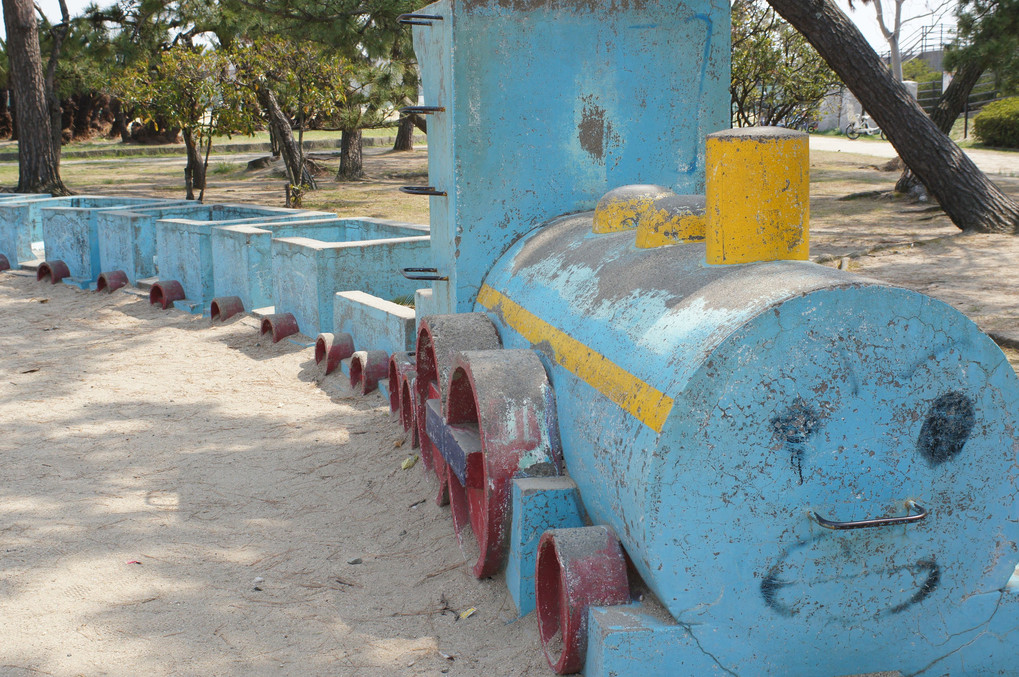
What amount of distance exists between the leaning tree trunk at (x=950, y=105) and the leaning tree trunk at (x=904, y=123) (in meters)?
2.75

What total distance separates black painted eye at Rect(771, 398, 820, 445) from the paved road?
1471cm

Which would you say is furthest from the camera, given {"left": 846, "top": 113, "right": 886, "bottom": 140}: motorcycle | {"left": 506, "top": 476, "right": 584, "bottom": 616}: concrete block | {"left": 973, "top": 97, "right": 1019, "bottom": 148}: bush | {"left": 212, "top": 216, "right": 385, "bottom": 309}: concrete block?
{"left": 846, "top": 113, "right": 886, "bottom": 140}: motorcycle

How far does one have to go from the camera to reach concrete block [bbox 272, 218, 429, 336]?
6.68 m

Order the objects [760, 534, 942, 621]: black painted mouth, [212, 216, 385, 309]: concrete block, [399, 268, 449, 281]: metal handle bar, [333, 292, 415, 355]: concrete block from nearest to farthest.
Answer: [760, 534, 942, 621]: black painted mouth < [399, 268, 449, 281]: metal handle bar < [333, 292, 415, 355]: concrete block < [212, 216, 385, 309]: concrete block

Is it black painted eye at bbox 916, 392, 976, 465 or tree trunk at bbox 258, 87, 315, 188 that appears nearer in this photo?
black painted eye at bbox 916, 392, 976, 465

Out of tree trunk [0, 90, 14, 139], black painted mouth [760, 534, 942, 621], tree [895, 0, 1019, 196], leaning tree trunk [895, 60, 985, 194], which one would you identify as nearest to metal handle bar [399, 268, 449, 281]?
black painted mouth [760, 534, 942, 621]

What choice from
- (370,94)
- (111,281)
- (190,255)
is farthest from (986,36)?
(111,281)

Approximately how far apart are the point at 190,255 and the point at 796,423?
23.3 feet

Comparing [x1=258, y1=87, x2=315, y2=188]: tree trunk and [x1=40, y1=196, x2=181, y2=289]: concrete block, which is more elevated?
[x1=258, y1=87, x2=315, y2=188]: tree trunk

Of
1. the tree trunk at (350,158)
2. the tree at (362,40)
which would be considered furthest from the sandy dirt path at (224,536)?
the tree trunk at (350,158)

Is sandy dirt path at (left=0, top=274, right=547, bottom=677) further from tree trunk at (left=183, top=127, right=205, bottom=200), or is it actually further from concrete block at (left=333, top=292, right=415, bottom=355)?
tree trunk at (left=183, top=127, right=205, bottom=200)

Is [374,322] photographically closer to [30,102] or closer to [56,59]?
[30,102]

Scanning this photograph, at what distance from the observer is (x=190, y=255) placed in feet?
27.4

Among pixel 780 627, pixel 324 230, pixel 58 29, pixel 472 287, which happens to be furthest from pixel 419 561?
pixel 58 29
